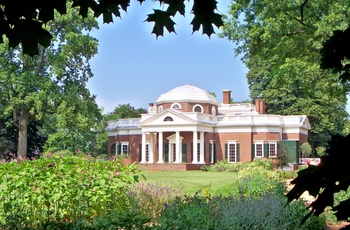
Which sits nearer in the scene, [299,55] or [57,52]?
[299,55]

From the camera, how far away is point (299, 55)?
19625 millimetres

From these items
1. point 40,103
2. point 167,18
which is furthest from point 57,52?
point 167,18

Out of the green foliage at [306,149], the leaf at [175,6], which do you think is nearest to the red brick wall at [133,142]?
the green foliage at [306,149]

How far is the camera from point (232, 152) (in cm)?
4106

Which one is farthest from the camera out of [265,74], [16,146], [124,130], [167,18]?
[265,74]

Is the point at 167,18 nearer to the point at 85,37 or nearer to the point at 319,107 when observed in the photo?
the point at 85,37

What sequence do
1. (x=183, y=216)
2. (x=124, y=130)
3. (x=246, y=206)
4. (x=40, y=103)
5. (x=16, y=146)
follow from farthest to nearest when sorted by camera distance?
(x=124, y=130), (x=16, y=146), (x=40, y=103), (x=246, y=206), (x=183, y=216)

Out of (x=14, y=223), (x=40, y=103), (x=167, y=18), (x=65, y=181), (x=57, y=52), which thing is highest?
(x=57, y=52)

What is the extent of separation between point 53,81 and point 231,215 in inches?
1133

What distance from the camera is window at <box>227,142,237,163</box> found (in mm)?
40969

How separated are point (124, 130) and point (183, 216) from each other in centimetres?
3820

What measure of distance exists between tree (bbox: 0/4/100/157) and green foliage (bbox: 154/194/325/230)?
82.4ft

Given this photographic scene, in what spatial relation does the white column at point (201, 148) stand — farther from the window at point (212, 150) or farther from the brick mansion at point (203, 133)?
the window at point (212, 150)

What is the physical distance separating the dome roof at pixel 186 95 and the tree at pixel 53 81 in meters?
8.66
